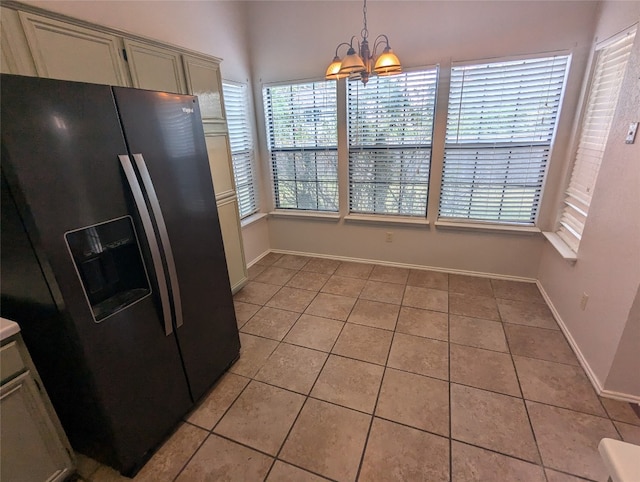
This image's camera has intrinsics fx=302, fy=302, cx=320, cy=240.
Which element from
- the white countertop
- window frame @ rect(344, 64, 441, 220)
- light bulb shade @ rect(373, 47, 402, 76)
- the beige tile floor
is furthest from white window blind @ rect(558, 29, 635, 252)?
the white countertop

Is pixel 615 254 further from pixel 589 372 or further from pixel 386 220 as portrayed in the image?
pixel 386 220

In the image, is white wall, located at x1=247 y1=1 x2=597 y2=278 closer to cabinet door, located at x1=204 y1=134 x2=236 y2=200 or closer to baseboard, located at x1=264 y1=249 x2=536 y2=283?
baseboard, located at x1=264 y1=249 x2=536 y2=283

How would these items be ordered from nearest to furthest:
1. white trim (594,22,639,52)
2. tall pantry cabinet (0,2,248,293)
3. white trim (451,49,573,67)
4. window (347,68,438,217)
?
tall pantry cabinet (0,2,248,293) < white trim (594,22,639,52) < white trim (451,49,573,67) < window (347,68,438,217)

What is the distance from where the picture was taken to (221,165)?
262 cm

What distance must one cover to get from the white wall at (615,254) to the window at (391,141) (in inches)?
54.3

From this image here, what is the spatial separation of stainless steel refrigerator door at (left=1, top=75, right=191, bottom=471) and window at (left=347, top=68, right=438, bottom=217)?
8.31 feet

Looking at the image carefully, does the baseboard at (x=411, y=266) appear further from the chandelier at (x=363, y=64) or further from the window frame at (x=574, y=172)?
the chandelier at (x=363, y=64)

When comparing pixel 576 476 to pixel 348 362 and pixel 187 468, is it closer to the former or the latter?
pixel 348 362

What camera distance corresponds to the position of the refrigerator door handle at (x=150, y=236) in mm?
1267

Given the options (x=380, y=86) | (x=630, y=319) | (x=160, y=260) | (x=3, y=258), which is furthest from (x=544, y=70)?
(x=3, y=258)

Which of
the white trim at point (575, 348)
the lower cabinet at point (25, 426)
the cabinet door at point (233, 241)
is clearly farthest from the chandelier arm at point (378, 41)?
the lower cabinet at point (25, 426)

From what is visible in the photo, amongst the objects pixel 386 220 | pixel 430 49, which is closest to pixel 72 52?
pixel 430 49

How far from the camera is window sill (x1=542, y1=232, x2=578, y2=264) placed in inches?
90.3

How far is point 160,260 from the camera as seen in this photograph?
1414mm
